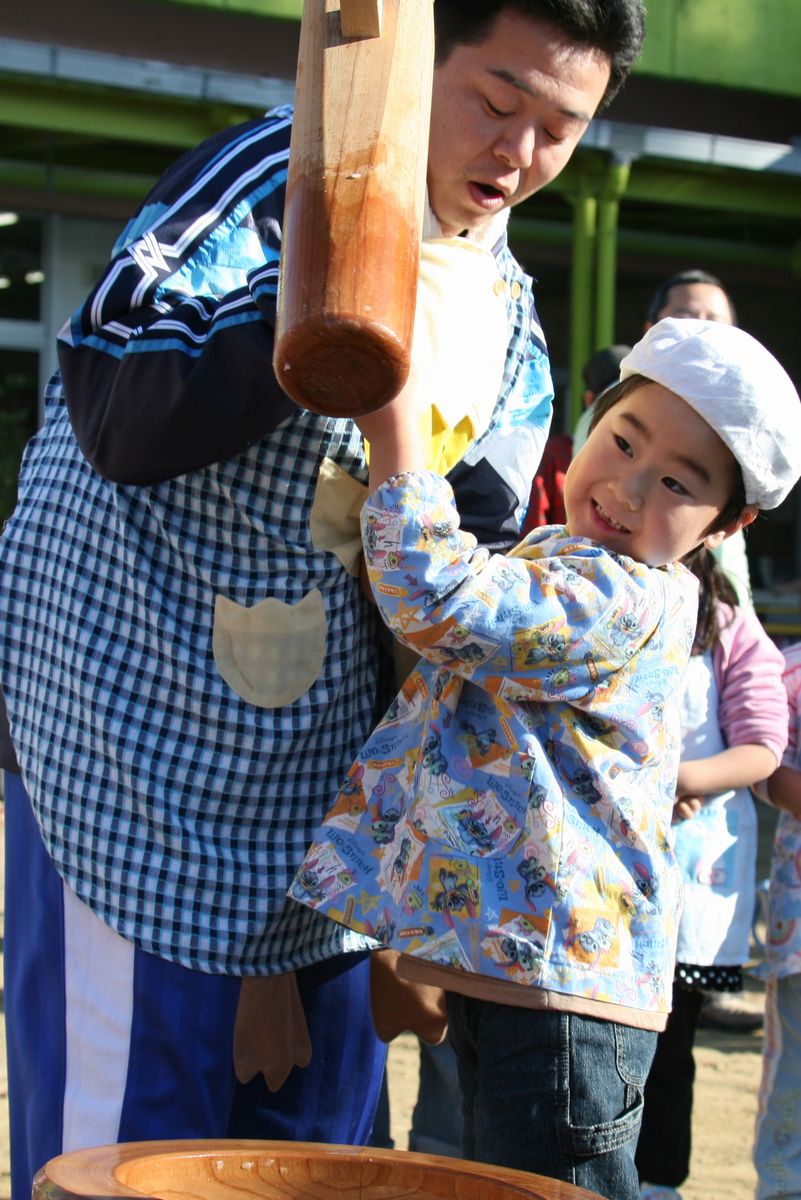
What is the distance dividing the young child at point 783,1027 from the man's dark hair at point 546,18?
1.89m

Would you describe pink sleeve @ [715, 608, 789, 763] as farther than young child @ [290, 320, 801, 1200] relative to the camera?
Yes

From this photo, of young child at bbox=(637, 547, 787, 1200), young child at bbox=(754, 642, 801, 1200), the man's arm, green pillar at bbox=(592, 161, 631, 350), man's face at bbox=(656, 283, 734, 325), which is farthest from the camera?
green pillar at bbox=(592, 161, 631, 350)

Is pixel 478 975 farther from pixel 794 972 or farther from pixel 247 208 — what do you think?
pixel 794 972

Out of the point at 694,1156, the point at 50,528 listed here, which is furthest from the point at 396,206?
the point at 694,1156

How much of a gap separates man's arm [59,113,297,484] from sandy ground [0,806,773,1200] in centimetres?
229

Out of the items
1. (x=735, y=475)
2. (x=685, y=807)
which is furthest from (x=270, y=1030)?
(x=685, y=807)

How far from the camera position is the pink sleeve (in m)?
3.13

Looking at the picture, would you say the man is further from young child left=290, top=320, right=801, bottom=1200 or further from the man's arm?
young child left=290, top=320, right=801, bottom=1200

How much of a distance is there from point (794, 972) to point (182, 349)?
6.63 feet

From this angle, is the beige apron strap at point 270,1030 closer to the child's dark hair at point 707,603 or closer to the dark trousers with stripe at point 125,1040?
the dark trousers with stripe at point 125,1040

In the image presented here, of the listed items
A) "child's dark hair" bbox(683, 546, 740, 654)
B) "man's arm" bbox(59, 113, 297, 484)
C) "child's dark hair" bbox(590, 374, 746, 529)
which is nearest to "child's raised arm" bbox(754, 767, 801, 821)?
"child's dark hair" bbox(683, 546, 740, 654)

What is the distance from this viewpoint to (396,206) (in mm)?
1126

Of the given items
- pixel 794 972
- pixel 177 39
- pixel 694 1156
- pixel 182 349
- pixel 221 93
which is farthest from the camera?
pixel 177 39

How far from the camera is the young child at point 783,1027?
2939 mm
